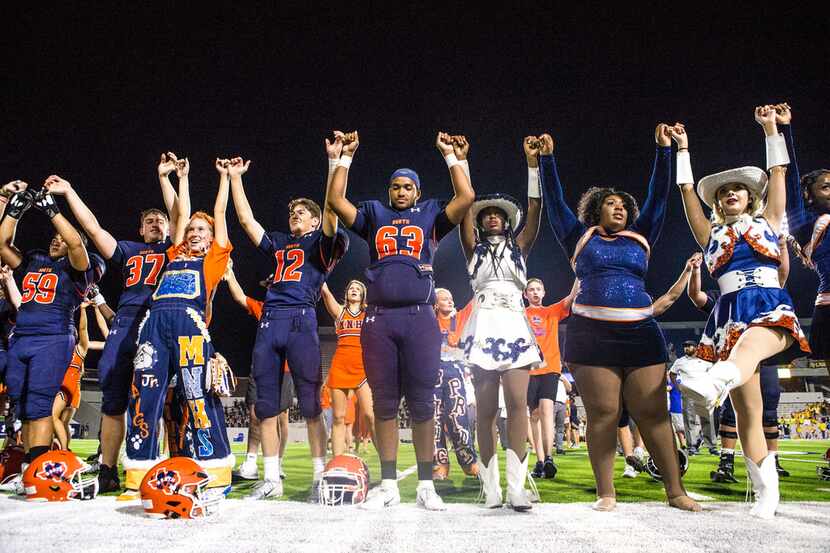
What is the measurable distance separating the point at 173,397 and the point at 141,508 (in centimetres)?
112

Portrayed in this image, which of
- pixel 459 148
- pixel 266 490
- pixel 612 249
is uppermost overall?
pixel 459 148

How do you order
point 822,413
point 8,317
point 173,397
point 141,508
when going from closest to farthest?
1. point 141,508
2. point 173,397
3. point 8,317
4. point 822,413

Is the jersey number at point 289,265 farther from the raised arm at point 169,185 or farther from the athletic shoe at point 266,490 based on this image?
the athletic shoe at point 266,490

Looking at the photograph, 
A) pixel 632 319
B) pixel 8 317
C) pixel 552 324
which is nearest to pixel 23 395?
pixel 8 317

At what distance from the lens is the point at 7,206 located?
4.57 m

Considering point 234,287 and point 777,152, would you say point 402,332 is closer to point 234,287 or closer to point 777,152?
point 234,287

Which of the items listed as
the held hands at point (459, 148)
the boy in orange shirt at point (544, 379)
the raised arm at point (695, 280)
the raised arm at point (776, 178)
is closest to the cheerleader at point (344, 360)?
the boy in orange shirt at point (544, 379)

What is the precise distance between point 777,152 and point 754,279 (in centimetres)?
94

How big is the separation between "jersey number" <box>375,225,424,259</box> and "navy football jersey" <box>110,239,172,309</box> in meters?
1.98

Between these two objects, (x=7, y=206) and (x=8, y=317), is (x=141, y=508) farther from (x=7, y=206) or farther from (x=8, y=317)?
(x=8, y=317)

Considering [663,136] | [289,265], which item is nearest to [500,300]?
[663,136]

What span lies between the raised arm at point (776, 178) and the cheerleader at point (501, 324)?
1440 mm

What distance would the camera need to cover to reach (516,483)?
3.40 meters

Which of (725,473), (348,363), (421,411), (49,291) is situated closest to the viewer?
(421,411)
